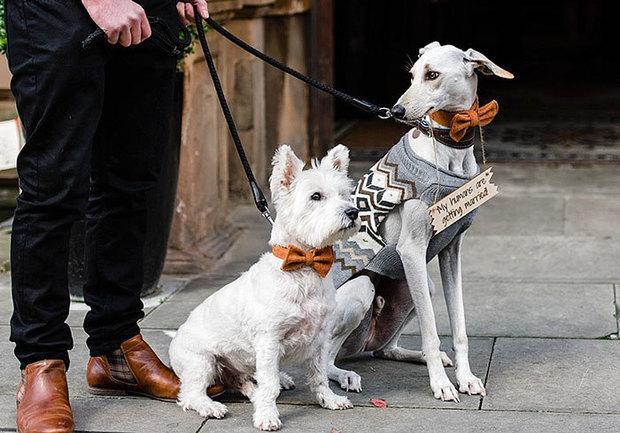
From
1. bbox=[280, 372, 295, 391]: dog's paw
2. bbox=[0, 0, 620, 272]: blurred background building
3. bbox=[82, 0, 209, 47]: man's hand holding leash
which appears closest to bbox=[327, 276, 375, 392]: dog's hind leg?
bbox=[280, 372, 295, 391]: dog's paw

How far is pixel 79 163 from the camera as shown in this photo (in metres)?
4.09

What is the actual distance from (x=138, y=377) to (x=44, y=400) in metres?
0.51

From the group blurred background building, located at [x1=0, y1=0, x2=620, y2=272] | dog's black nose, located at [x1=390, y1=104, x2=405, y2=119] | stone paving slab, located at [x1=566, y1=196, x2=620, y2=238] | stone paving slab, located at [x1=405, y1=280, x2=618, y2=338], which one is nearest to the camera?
dog's black nose, located at [x1=390, y1=104, x2=405, y2=119]

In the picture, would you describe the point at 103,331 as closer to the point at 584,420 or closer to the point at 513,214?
the point at 584,420

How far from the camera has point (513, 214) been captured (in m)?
8.09

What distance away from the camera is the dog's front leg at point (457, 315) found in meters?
4.66

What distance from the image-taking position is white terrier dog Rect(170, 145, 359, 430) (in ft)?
13.6

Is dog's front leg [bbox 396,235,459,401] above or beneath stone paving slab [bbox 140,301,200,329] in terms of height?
above

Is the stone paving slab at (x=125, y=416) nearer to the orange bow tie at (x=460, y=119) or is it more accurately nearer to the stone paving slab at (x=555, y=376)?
the stone paving slab at (x=555, y=376)

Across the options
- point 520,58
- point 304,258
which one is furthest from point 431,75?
point 520,58

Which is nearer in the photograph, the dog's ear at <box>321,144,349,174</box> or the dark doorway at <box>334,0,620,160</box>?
the dog's ear at <box>321,144,349,174</box>

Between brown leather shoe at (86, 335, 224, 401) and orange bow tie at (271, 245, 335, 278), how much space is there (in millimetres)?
626

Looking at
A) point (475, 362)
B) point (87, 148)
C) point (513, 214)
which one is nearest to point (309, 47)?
point (513, 214)

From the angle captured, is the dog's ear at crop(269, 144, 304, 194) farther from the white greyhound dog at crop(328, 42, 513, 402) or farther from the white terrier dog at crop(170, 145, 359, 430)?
the white greyhound dog at crop(328, 42, 513, 402)
